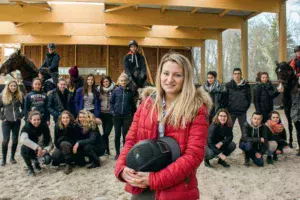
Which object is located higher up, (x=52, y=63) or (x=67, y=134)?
(x=52, y=63)

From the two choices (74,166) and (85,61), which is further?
(85,61)

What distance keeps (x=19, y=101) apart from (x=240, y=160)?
3962 mm

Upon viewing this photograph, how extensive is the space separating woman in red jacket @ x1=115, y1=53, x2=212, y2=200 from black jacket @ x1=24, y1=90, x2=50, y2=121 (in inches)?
154

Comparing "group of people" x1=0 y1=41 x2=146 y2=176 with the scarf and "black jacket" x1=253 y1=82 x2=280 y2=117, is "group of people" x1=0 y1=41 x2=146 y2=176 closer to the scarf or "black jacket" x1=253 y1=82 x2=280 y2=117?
"black jacket" x1=253 y1=82 x2=280 y2=117

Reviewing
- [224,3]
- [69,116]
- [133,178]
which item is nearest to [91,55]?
[224,3]

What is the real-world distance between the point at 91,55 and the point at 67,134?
13.2 m

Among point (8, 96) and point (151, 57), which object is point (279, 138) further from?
point (151, 57)

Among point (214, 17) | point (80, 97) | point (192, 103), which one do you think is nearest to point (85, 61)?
point (214, 17)

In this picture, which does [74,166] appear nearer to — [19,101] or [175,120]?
[19,101]

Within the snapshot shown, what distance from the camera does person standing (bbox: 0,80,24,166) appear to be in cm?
476

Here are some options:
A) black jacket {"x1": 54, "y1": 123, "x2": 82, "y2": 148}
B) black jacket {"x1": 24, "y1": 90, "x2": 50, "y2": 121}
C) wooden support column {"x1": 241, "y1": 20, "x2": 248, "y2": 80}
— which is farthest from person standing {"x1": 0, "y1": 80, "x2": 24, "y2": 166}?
wooden support column {"x1": 241, "y1": 20, "x2": 248, "y2": 80}

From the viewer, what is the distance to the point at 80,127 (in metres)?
4.64

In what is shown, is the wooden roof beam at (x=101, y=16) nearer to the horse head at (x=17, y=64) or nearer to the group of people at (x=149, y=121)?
the group of people at (x=149, y=121)

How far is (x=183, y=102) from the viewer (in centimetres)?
152
